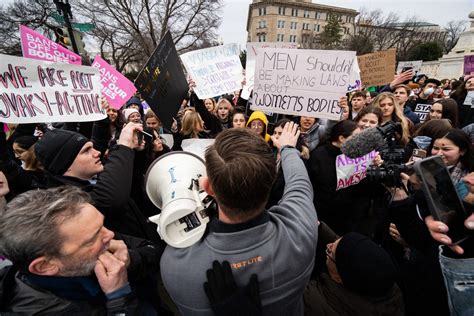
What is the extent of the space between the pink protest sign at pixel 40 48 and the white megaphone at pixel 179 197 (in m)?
2.89

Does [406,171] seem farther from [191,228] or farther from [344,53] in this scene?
[344,53]

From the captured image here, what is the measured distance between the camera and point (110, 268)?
117 cm

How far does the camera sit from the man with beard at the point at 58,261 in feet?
3.34

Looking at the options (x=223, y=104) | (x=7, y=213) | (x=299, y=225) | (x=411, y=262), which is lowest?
(x=411, y=262)

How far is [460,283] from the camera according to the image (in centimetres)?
121

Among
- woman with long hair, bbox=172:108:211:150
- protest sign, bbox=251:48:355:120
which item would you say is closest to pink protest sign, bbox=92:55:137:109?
woman with long hair, bbox=172:108:211:150

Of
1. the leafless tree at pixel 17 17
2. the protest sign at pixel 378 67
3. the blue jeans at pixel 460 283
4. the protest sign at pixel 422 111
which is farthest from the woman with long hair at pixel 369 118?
the leafless tree at pixel 17 17

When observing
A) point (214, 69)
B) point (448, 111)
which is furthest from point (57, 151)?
point (448, 111)

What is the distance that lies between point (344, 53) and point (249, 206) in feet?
8.04

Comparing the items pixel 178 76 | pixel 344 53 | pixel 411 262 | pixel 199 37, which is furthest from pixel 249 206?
pixel 199 37

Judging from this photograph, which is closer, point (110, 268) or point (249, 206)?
point (249, 206)

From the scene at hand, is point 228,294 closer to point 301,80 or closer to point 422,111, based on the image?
point 301,80

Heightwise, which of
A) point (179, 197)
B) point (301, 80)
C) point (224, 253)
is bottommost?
point (224, 253)

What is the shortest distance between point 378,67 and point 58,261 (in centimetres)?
615
